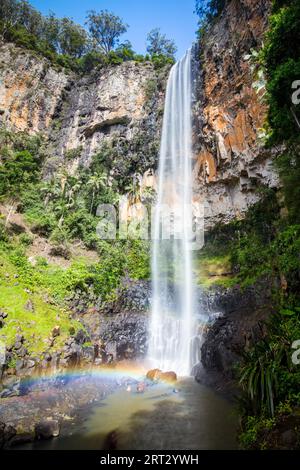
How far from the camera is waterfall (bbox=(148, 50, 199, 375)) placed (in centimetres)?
1875

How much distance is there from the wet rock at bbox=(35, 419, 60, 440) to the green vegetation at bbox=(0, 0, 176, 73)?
42675 millimetres

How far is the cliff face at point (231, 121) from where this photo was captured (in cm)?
2358

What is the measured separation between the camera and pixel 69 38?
47.1 meters

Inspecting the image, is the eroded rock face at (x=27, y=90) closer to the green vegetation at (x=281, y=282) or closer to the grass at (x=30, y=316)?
the grass at (x=30, y=316)

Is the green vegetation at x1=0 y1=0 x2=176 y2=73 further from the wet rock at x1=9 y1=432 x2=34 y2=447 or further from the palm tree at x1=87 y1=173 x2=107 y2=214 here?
the wet rock at x1=9 y1=432 x2=34 y2=447

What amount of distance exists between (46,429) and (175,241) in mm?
21516

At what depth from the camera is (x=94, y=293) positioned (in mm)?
22359

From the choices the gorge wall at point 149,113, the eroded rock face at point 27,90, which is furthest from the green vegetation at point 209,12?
the eroded rock face at point 27,90

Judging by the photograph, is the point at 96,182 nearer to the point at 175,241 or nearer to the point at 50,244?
the point at 50,244

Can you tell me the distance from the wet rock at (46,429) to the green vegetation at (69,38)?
42675mm

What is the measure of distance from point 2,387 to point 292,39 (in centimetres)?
1761

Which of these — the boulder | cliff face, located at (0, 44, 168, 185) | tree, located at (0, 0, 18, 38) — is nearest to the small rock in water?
the boulder
